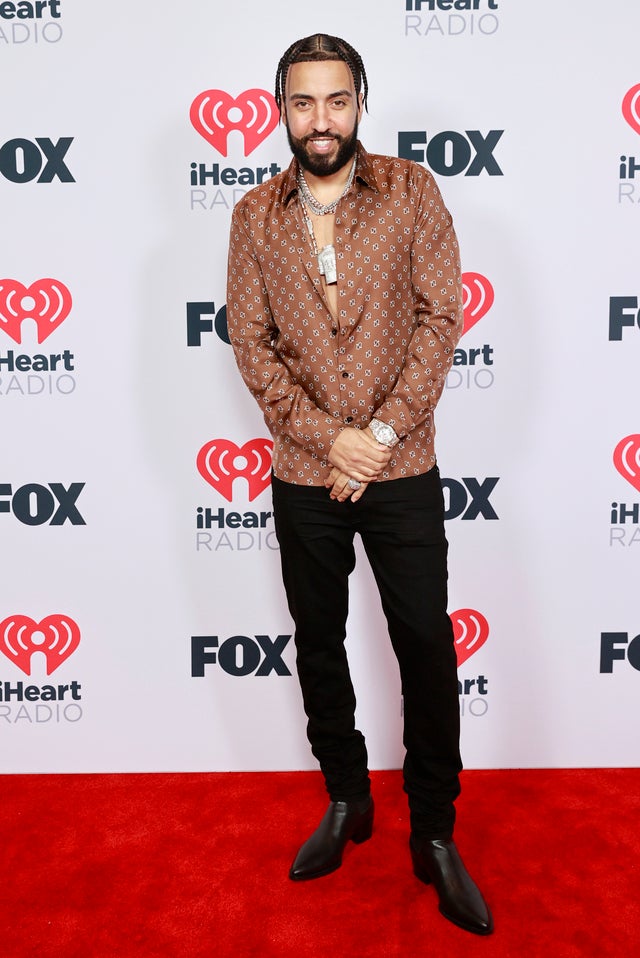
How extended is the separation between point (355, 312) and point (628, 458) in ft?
3.55

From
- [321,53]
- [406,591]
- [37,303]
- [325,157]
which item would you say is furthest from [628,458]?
[37,303]

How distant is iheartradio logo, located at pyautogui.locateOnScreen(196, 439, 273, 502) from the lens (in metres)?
2.63

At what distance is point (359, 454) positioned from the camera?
1.93 m

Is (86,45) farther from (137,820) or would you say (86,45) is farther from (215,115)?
(137,820)

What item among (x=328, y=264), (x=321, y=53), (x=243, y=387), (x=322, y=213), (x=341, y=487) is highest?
(x=321, y=53)

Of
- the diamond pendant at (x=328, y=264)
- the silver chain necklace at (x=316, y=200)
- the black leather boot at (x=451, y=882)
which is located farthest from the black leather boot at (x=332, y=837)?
the silver chain necklace at (x=316, y=200)

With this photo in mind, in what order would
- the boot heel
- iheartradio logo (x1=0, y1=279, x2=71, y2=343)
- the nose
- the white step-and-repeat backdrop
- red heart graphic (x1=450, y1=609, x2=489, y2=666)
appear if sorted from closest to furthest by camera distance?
the nose
the boot heel
the white step-and-repeat backdrop
iheartradio logo (x1=0, y1=279, x2=71, y2=343)
red heart graphic (x1=450, y1=609, x2=489, y2=666)

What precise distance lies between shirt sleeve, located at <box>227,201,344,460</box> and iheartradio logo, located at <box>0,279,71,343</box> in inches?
27.3

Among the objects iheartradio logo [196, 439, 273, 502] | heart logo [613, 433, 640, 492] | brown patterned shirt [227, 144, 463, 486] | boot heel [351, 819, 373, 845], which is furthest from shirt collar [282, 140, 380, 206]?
boot heel [351, 819, 373, 845]

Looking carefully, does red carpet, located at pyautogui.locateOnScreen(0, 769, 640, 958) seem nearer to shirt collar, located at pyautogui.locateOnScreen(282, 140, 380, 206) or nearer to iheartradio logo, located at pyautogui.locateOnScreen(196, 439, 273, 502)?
iheartradio logo, located at pyautogui.locateOnScreen(196, 439, 273, 502)

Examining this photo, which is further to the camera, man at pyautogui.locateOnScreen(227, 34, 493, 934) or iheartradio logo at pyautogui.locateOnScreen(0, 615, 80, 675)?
iheartradio logo at pyautogui.locateOnScreen(0, 615, 80, 675)

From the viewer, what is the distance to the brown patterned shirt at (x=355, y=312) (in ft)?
6.48

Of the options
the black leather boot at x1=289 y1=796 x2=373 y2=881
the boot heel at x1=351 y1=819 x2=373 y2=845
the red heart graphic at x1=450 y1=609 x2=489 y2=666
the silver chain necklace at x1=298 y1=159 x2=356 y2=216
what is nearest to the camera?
the silver chain necklace at x1=298 y1=159 x2=356 y2=216

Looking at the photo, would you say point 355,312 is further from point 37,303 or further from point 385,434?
point 37,303
